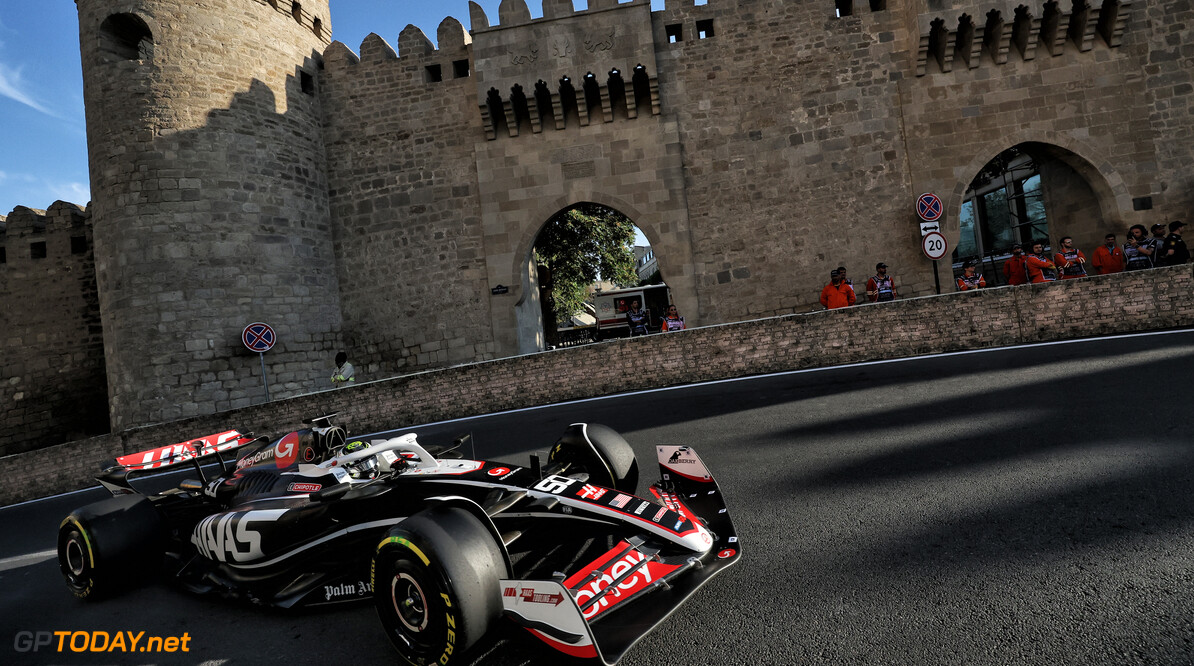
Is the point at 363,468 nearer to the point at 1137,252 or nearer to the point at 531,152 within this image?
the point at 531,152

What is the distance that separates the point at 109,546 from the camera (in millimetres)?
3527

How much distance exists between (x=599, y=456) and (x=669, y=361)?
20.1 feet

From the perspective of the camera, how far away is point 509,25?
47.5ft

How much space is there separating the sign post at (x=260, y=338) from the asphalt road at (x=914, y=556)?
708 cm

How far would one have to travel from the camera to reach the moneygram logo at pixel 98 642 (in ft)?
9.61

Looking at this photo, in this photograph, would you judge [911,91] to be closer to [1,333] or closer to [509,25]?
[509,25]

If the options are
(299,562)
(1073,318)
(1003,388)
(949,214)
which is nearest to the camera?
(299,562)

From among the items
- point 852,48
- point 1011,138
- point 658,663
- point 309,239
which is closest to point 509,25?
point 309,239

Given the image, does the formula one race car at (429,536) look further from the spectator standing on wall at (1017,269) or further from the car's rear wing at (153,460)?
the spectator standing on wall at (1017,269)

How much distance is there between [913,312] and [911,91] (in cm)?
792

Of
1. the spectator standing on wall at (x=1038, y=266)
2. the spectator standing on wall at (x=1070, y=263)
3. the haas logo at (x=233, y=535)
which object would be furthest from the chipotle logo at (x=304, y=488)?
the spectator standing on wall at (x=1070, y=263)

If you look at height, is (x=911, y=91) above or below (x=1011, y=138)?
above

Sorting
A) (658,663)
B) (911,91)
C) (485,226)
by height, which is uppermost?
(911,91)

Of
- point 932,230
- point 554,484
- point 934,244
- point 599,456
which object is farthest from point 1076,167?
point 554,484
